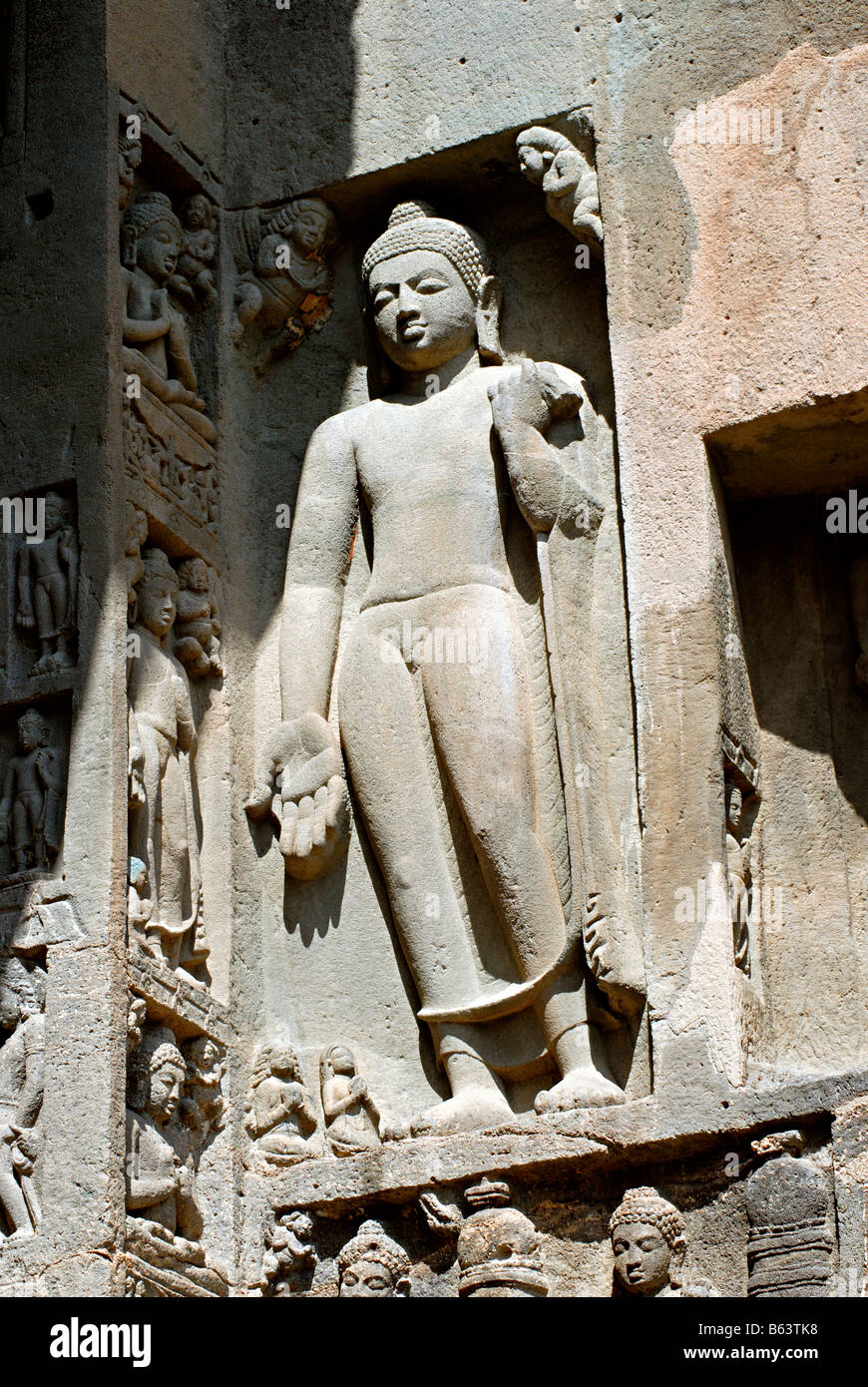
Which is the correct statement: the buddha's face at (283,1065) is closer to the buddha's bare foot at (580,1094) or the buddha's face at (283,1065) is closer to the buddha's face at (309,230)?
the buddha's bare foot at (580,1094)

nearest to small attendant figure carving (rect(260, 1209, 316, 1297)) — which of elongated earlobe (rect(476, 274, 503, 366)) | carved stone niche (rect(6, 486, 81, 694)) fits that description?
carved stone niche (rect(6, 486, 81, 694))

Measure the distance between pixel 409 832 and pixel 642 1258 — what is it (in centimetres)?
154

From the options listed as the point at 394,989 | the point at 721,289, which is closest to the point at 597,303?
the point at 721,289

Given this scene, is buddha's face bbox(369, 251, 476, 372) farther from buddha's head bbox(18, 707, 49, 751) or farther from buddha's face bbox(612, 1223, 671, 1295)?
buddha's face bbox(612, 1223, 671, 1295)

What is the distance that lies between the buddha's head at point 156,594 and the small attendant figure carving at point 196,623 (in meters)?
0.12

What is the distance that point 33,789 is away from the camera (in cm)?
707

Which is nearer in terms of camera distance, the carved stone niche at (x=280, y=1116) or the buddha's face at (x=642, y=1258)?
the buddha's face at (x=642, y=1258)

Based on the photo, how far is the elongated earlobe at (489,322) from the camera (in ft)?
26.0

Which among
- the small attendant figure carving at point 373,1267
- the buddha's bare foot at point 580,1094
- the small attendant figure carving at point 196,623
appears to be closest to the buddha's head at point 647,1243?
the buddha's bare foot at point 580,1094

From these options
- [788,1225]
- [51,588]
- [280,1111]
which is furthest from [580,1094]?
[51,588]

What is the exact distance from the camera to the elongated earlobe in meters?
7.91

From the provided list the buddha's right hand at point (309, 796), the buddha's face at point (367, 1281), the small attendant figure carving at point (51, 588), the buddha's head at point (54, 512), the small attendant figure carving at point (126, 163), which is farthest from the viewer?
the small attendant figure carving at point (126, 163)

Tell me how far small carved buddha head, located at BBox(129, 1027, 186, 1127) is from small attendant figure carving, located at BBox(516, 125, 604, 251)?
9.65ft

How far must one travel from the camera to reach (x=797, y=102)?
7512 mm
